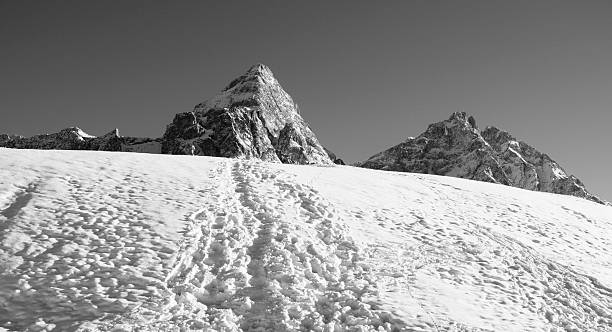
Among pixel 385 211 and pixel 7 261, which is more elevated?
pixel 385 211

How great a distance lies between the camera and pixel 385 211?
20.9m

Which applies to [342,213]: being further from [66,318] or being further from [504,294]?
[66,318]

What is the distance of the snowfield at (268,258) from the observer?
35.4 ft

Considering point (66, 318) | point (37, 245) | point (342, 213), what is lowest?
point (66, 318)

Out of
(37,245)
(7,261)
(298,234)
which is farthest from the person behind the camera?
(298,234)

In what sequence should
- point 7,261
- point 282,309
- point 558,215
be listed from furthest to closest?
1. point 558,215
2. point 7,261
3. point 282,309

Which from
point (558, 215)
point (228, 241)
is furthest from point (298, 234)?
point (558, 215)

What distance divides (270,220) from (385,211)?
6399 millimetres

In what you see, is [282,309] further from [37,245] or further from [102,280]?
[37,245]

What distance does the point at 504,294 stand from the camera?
13484 millimetres

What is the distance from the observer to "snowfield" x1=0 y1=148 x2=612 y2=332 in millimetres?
10797

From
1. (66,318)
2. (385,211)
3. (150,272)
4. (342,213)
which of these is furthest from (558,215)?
(66,318)

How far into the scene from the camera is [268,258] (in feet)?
45.2

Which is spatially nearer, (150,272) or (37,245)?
(150,272)
